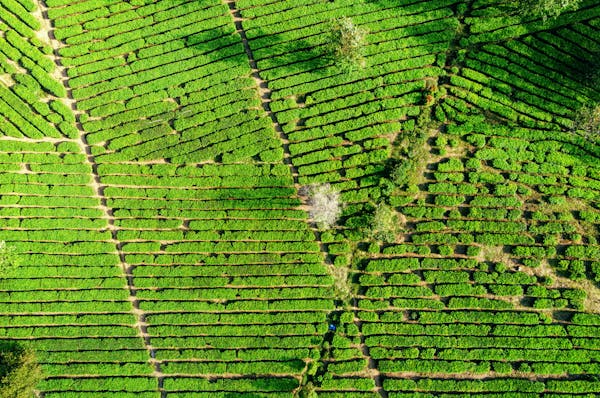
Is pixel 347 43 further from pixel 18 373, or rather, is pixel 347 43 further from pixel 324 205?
pixel 18 373

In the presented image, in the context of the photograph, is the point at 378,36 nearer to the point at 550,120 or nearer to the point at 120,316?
the point at 550,120

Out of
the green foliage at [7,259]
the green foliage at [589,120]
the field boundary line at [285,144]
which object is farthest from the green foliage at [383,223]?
the green foliage at [7,259]

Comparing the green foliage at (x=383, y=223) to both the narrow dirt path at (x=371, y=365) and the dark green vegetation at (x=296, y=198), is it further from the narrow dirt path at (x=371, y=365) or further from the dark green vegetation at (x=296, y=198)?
the narrow dirt path at (x=371, y=365)

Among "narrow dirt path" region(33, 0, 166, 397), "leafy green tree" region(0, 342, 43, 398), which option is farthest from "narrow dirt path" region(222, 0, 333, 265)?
"leafy green tree" region(0, 342, 43, 398)

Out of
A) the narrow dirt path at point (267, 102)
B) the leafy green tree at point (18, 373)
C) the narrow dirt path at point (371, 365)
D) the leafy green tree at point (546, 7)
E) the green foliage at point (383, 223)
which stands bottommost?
the leafy green tree at point (18, 373)

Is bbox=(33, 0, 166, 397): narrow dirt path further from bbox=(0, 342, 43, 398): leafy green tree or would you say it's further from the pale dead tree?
the pale dead tree

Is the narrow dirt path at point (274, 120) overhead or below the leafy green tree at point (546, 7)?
below
